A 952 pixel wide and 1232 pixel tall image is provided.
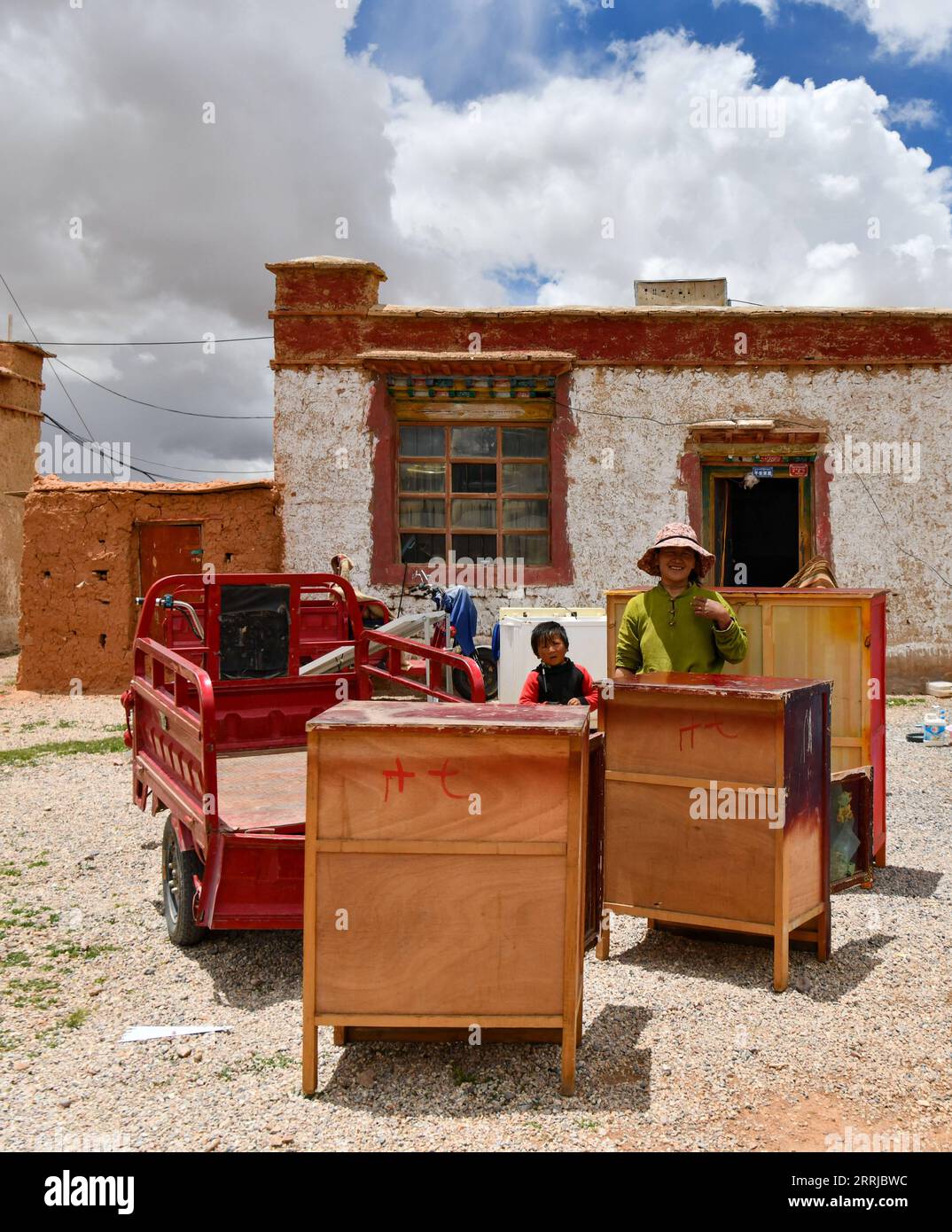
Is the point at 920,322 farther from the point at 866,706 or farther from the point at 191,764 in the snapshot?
the point at 191,764

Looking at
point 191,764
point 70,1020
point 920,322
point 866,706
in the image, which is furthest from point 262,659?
point 920,322

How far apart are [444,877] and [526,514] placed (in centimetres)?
1001

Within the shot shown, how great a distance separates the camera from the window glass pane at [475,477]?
1284 centimetres

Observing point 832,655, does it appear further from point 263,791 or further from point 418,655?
point 263,791

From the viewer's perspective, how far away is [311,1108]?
3.04 metres

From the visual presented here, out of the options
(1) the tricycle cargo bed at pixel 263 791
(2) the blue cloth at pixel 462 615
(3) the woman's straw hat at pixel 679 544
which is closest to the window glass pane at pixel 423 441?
(2) the blue cloth at pixel 462 615

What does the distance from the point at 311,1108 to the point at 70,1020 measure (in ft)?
4.06

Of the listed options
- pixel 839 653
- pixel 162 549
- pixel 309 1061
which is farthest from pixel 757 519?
pixel 309 1061

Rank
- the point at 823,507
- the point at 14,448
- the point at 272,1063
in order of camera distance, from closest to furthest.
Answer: the point at 272,1063 → the point at 823,507 → the point at 14,448

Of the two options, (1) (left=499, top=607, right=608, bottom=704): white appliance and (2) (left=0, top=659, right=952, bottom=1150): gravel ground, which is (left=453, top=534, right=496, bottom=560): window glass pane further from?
(2) (left=0, top=659, right=952, bottom=1150): gravel ground

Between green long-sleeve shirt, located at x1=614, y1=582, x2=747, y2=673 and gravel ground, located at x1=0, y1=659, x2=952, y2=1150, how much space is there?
4.18ft

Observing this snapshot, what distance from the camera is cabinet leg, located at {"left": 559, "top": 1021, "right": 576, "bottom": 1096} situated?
3.09 meters

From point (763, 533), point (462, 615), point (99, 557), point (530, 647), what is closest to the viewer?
point (530, 647)

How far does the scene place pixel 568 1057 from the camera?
310cm
